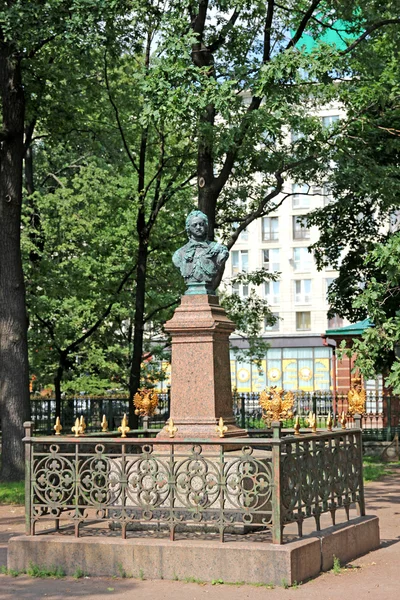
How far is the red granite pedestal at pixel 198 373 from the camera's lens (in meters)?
11.4

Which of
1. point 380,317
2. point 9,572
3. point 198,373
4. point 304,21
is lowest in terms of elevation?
point 9,572

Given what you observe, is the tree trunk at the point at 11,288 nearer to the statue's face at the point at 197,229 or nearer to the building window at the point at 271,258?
the statue's face at the point at 197,229

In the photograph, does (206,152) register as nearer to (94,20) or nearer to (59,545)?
(94,20)

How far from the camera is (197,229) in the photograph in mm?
12047

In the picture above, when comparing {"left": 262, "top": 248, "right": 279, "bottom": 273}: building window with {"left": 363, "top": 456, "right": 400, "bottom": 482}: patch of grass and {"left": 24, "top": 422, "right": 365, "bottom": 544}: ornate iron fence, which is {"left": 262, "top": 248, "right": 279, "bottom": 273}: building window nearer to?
{"left": 363, "top": 456, "right": 400, "bottom": 482}: patch of grass

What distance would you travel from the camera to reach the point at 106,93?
29.4m

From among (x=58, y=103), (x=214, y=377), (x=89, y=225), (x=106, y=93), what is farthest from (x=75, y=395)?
(x=214, y=377)

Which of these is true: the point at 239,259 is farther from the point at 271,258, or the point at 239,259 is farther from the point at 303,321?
the point at 303,321

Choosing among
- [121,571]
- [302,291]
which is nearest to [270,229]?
[302,291]

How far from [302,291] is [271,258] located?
3.18m

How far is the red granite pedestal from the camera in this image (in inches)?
448

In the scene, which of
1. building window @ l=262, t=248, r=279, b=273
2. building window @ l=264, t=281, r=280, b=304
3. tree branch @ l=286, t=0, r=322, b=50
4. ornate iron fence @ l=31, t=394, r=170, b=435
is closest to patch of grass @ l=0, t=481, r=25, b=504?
tree branch @ l=286, t=0, r=322, b=50

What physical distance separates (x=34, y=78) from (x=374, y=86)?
8153 mm

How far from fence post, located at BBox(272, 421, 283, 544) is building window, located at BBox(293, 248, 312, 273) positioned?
5713 cm
